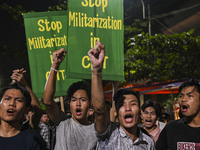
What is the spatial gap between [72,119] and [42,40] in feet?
7.85

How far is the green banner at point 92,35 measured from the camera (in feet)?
14.7

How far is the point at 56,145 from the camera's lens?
3064 millimetres

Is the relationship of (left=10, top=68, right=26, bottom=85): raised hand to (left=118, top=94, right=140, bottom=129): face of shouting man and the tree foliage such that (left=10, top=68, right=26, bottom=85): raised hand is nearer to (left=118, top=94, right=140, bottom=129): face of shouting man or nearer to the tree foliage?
(left=118, top=94, right=140, bottom=129): face of shouting man

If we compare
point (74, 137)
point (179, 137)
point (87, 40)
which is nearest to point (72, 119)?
point (74, 137)

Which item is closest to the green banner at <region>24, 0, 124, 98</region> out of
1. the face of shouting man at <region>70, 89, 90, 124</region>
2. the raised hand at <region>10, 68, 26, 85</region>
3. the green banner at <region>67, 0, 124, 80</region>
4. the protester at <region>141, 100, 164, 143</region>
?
the green banner at <region>67, 0, 124, 80</region>

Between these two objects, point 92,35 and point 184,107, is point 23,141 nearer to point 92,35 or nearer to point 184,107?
point 184,107

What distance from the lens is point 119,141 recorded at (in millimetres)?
2695

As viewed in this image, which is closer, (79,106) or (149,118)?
(79,106)

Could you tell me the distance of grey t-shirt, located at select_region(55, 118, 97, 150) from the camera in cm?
303

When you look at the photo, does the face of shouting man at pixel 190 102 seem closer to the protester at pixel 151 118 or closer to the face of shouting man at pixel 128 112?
the face of shouting man at pixel 128 112

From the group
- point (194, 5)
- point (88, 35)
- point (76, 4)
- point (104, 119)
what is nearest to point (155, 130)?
point (88, 35)

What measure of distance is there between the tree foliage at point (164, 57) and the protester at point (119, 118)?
8328 mm

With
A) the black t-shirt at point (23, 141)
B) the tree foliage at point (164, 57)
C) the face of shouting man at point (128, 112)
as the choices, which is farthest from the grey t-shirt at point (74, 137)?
the tree foliage at point (164, 57)

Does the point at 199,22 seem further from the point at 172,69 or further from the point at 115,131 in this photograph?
the point at 115,131
